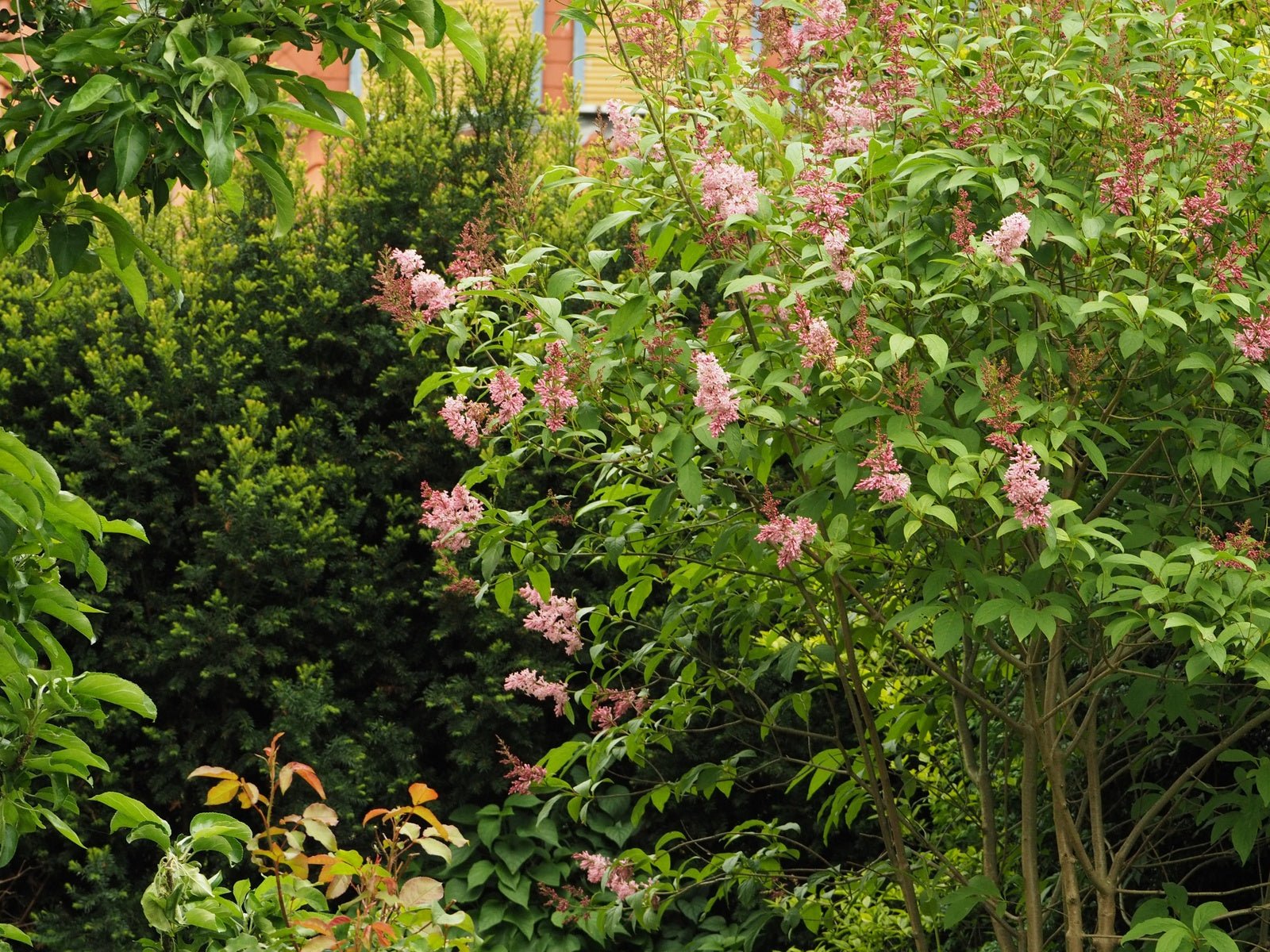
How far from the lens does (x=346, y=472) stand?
6035 millimetres

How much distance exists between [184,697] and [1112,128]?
424cm

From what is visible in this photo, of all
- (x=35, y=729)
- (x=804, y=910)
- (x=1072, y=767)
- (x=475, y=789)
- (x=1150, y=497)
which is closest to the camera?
(x=35, y=729)

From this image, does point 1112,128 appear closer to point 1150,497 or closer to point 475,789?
point 1150,497

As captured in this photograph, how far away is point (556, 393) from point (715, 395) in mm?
422

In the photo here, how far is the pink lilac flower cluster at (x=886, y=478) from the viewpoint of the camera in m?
2.72

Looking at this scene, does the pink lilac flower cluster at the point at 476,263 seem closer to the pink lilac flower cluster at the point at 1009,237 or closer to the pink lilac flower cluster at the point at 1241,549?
the pink lilac flower cluster at the point at 1009,237

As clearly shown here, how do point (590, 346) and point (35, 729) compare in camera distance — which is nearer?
point (35, 729)

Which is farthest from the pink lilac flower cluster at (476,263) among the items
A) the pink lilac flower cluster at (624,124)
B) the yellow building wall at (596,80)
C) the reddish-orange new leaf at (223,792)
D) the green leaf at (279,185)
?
the yellow building wall at (596,80)

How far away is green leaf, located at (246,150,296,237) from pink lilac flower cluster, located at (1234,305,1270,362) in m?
1.86

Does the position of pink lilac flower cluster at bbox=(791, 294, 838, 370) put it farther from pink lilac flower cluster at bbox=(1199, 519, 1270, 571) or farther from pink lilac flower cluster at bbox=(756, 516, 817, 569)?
pink lilac flower cluster at bbox=(1199, 519, 1270, 571)

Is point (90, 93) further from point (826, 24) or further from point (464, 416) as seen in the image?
point (826, 24)

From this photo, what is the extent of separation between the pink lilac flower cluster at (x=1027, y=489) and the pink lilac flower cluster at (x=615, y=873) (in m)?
1.81

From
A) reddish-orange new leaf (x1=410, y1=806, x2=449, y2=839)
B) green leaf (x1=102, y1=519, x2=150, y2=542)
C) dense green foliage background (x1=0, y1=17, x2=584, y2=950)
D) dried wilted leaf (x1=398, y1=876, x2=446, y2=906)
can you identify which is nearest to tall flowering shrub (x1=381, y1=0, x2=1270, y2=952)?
reddish-orange new leaf (x1=410, y1=806, x2=449, y2=839)

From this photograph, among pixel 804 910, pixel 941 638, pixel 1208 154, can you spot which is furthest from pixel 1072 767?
pixel 1208 154
